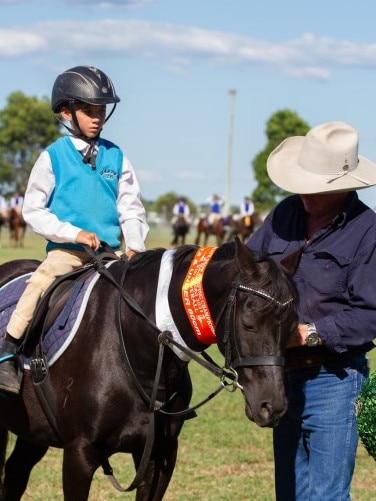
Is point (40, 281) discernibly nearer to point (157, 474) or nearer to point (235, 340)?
point (157, 474)

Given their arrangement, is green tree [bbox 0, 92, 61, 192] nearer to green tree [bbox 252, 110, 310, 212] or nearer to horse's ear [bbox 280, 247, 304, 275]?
green tree [bbox 252, 110, 310, 212]

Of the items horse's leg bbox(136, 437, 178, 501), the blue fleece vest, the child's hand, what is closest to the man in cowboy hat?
horse's leg bbox(136, 437, 178, 501)

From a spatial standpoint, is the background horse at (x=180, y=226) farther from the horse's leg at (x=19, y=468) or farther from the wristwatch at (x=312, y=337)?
the wristwatch at (x=312, y=337)

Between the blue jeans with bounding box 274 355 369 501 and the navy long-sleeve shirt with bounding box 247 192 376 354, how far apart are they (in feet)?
0.56

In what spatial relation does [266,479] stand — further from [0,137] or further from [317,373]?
[0,137]

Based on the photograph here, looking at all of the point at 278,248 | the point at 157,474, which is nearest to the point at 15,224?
the point at 157,474

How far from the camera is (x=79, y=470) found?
16.6 feet

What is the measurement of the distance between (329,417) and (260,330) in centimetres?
68

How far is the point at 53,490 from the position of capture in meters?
7.41

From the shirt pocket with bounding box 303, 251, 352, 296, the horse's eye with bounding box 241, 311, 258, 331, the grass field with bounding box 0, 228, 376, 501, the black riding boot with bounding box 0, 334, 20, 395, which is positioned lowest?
the grass field with bounding box 0, 228, 376, 501

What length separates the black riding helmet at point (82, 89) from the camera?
575 cm

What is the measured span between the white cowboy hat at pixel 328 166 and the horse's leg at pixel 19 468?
7.76ft

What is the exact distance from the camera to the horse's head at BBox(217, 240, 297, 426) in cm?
448

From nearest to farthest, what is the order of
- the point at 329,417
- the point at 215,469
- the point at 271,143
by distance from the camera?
1. the point at 329,417
2. the point at 215,469
3. the point at 271,143
